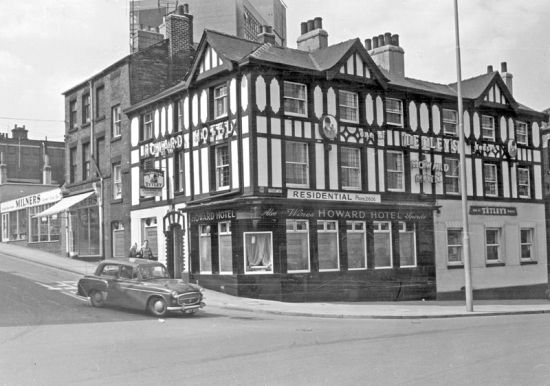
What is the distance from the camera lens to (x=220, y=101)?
24375 mm

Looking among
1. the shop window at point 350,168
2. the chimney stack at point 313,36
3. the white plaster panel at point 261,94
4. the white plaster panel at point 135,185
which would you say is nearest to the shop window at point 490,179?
Result: the shop window at point 350,168

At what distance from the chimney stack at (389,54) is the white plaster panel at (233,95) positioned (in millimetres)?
8944

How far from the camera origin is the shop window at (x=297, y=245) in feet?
76.6

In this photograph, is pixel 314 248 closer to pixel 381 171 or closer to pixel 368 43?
pixel 381 171

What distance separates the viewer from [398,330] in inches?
567

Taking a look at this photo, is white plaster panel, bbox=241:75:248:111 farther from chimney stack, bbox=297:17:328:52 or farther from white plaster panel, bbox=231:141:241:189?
chimney stack, bbox=297:17:328:52

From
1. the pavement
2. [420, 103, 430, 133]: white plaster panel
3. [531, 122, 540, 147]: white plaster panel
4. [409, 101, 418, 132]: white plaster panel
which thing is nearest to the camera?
the pavement

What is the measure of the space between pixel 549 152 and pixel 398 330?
22508 millimetres

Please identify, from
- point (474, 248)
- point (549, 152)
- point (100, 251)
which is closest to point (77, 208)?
point (100, 251)

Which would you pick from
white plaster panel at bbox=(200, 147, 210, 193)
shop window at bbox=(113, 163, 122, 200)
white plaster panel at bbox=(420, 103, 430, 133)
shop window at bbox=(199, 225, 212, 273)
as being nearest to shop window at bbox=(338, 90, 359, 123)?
white plaster panel at bbox=(420, 103, 430, 133)

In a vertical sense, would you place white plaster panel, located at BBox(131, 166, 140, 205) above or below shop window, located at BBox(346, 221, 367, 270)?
above

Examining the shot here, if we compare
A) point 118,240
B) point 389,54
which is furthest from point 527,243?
point 118,240

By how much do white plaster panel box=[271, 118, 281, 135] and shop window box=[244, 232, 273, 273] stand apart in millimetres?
3651

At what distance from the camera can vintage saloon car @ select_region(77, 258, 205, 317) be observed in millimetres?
15977
